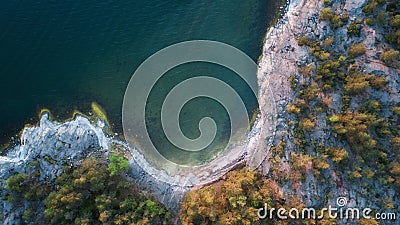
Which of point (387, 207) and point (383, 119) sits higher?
point (383, 119)

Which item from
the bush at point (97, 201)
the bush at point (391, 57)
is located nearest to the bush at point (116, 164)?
the bush at point (97, 201)

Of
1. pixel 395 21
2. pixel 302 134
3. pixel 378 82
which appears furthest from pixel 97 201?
pixel 395 21

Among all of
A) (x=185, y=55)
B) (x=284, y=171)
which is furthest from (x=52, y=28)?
(x=284, y=171)

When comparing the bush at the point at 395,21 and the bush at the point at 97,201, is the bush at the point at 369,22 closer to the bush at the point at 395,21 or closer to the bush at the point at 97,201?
the bush at the point at 395,21

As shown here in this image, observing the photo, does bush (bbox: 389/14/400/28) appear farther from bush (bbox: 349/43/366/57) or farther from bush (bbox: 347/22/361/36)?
bush (bbox: 349/43/366/57)

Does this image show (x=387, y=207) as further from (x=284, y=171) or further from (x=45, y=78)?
(x=45, y=78)
